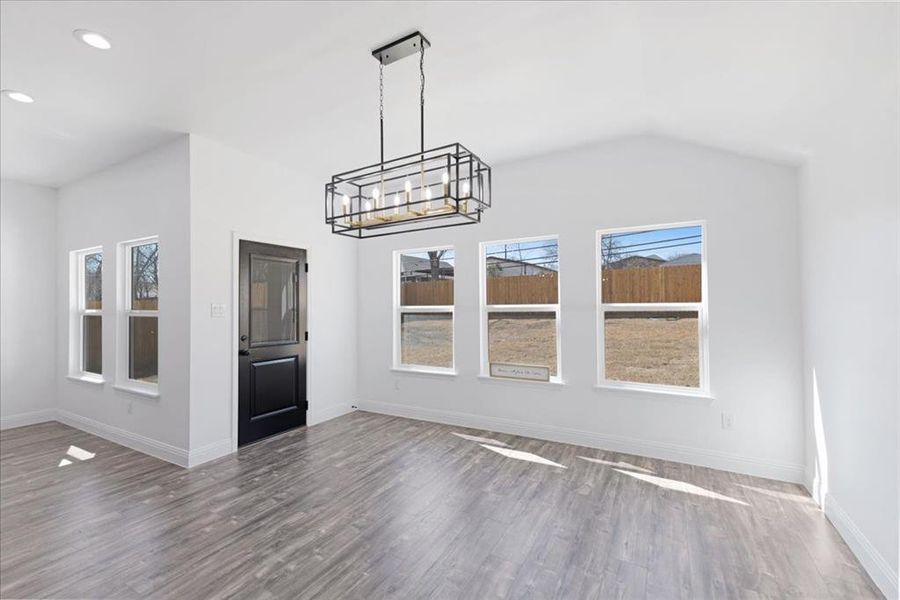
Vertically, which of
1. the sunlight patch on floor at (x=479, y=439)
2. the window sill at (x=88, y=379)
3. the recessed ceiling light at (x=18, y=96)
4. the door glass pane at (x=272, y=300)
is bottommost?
the sunlight patch on floor at (x=479, y=439)

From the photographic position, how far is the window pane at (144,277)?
4152mm

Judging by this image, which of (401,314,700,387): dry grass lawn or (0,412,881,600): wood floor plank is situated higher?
(401,314,700,387): dry grass lawn

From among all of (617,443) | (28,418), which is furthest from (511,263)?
(28,418)

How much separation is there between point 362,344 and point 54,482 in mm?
3070

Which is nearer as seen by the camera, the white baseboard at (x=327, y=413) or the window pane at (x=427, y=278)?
the white baseboard at (x=327, y=413)

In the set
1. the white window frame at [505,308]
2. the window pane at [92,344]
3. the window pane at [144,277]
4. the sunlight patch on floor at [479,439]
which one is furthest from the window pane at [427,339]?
the window pane at [92,344]

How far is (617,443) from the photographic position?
376cm

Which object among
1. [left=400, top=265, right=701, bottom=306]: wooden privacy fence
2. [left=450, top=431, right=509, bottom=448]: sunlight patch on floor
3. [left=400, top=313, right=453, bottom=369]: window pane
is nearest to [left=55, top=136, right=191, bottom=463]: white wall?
[left=400, top=313, right=453, bottom=369]: window pane

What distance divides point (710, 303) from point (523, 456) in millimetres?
2134

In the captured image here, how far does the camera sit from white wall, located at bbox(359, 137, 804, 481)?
3.19 metres

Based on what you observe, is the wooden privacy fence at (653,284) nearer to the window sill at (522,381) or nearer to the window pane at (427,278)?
the window sill at (522,381)

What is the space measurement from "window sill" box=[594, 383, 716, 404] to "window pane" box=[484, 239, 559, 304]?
1001 mm

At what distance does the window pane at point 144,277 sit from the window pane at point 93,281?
810mm

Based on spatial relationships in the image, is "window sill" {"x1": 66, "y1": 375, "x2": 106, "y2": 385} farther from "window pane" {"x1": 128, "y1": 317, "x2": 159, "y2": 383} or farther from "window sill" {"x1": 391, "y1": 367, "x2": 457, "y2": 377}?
"window sill" {"x1": 391, "y1": 367, "x2": 457, "y2": 377}
